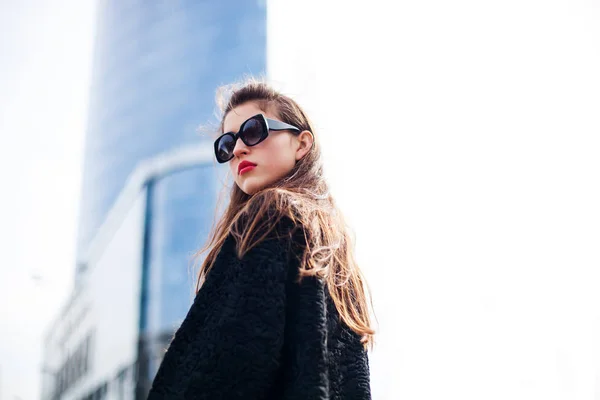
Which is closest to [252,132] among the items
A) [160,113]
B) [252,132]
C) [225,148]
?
[252,132]

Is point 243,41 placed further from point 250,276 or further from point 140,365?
point 250,276

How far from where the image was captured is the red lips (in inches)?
50.9

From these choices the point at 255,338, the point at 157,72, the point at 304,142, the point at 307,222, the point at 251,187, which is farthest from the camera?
the point at 157,72

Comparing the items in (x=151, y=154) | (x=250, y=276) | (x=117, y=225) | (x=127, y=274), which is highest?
(x=151, y=154)

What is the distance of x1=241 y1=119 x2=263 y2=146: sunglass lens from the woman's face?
0.02m

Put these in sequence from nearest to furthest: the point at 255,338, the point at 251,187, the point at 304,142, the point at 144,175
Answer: the point at 255,338
the point at 251,187
the point at 304,142
the point at 144,175

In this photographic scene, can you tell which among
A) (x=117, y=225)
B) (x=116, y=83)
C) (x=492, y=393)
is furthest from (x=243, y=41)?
(x=492, y=393)

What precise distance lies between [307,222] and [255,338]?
0.85 ft

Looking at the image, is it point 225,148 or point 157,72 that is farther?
point 157,72

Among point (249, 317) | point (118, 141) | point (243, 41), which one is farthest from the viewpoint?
point (118, 141)

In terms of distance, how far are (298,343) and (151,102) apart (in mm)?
31121

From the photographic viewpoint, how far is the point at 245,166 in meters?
1.30

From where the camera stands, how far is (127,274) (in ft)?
87.1

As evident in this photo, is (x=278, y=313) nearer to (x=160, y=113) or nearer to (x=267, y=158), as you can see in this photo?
(x=267, y=158)
